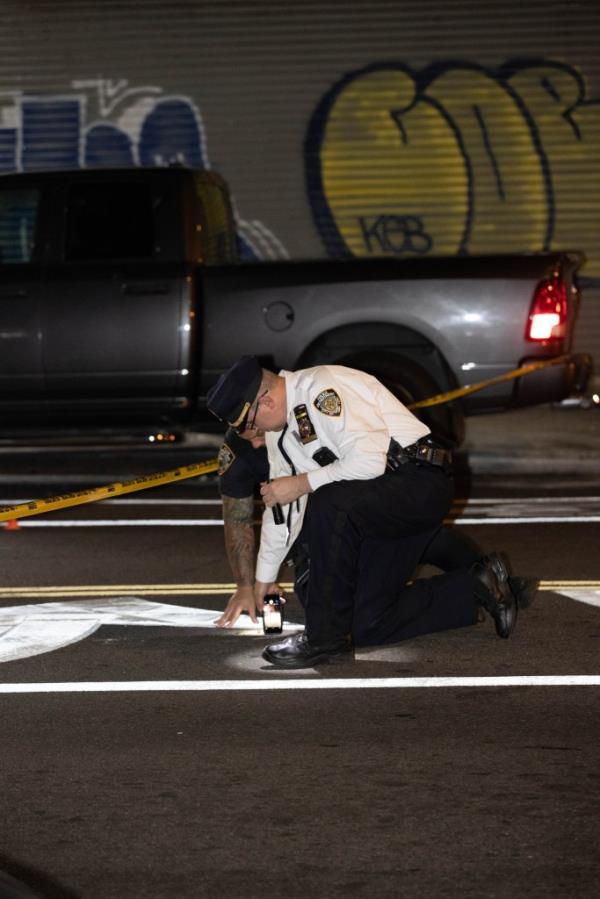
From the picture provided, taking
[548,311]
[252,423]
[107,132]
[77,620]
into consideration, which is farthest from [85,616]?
[107,132]

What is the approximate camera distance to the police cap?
5.76m

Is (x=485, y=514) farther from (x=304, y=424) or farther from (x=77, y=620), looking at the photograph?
(x=304, y=424)

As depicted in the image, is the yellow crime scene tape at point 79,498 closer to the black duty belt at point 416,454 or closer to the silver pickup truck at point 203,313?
the black duty belt at point 416,454

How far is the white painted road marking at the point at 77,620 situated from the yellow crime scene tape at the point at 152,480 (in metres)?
0.45

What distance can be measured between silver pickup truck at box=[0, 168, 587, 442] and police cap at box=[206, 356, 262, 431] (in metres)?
4.32

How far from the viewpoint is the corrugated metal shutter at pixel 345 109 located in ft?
48.4

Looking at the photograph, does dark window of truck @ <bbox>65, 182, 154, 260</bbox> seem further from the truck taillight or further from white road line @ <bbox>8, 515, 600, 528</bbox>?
the truck taillight

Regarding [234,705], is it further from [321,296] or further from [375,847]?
[321,296]

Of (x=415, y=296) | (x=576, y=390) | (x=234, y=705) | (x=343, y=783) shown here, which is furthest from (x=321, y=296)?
(x=343, y=783)

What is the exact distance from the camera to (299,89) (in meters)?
14.8

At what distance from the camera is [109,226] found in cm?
1044

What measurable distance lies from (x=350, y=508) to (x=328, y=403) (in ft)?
1.36

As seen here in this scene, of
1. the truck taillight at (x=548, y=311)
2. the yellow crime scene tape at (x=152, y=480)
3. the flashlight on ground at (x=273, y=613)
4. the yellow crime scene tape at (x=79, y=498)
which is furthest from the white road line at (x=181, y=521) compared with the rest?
the flashlight on ground at (x=273, y=613)

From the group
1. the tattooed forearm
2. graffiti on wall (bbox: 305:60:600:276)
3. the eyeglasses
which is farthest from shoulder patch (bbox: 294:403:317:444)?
graffiti on wall (bbox: 305:60:600:276)
